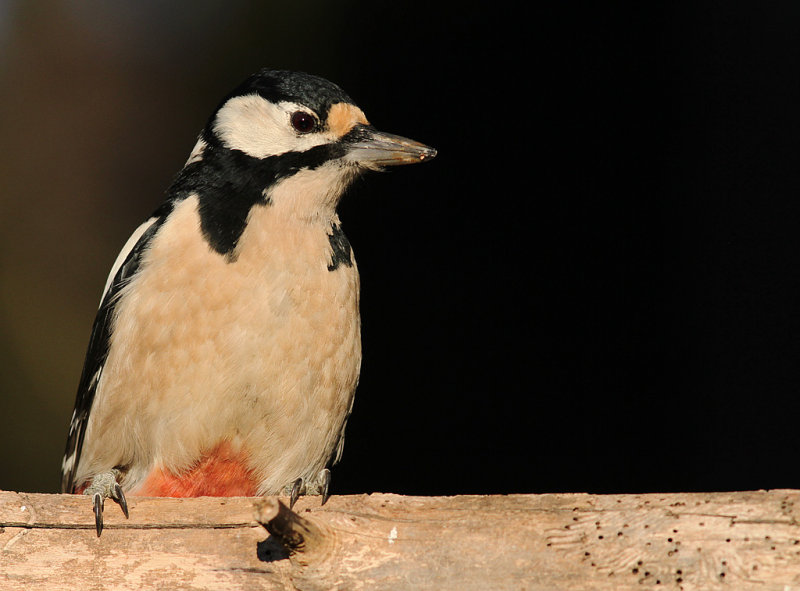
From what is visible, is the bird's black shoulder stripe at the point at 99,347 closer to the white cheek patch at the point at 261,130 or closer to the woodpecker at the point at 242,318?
the woodpecker at the point at 242,318

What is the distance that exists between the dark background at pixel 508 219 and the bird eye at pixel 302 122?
5.97ft

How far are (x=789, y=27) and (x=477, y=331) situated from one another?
2122 millimetres

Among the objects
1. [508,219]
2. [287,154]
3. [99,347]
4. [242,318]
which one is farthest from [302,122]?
[508,219]

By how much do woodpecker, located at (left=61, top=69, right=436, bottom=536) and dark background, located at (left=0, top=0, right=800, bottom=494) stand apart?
1.82 meters

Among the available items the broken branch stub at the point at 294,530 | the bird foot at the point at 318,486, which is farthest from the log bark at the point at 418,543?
the bird foot at the point at 318,486

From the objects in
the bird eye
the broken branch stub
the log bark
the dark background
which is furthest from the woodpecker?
the dark background

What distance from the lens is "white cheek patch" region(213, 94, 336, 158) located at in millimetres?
2852

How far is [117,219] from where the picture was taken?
16.4 feet

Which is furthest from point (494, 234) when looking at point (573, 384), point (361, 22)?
point (361, 22)

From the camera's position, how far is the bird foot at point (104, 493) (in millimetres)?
2287

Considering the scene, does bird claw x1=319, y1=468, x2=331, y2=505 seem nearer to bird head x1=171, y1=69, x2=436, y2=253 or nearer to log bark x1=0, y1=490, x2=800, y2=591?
log bark x1=0, y1=490, x2=800, y2=591

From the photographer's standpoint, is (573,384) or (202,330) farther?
(573,384)

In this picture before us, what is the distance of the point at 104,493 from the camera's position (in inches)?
97.8

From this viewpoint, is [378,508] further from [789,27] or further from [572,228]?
[789,27]
